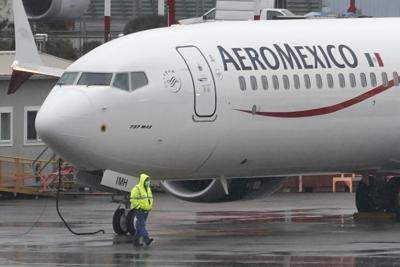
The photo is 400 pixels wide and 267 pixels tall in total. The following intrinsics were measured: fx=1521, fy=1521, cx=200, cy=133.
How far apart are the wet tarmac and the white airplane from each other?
3.51 ft

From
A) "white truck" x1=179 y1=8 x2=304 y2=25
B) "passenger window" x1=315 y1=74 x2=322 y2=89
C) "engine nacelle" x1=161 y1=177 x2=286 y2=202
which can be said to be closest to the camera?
"passenger window" x1=315 y1=74 x2=322 y2=89

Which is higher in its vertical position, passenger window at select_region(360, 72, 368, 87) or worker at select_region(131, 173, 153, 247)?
passenger window at select_region(360, 72, 368, 87)

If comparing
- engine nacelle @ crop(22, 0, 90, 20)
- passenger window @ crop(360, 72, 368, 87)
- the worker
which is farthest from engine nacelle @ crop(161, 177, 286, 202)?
engine nacelle @ crop(22, 0, 90, 20)

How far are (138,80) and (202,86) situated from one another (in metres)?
1.14

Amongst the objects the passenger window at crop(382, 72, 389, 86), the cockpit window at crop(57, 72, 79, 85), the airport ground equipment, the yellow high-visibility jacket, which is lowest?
the airport ground equipment

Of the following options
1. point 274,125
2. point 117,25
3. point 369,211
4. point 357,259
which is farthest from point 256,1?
point 117,25

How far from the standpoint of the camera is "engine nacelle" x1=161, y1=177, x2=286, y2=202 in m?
29.5

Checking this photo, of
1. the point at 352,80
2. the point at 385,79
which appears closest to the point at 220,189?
the point at 352,80

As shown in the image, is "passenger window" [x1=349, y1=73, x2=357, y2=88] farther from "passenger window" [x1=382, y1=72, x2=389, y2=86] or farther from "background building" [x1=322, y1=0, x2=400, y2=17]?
"background building" [x1=322, y1=0, x2=400, y2=17]

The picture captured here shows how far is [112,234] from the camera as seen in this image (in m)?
27.6

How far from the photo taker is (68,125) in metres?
25.4

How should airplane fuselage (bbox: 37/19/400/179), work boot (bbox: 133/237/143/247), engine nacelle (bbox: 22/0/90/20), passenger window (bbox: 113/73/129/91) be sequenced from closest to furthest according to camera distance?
work boot (bbox: 133/237/143/247) → airplane fuselage (bbox: 37/19/400/179) → passenger window (bbox: 113/73/129/91) → engine nacelle (bbox: 22/0/90/20)

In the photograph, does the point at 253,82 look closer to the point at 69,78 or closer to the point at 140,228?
the point at 69,78

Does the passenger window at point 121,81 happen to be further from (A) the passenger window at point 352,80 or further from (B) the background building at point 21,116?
(B) the background building at point 21,116
